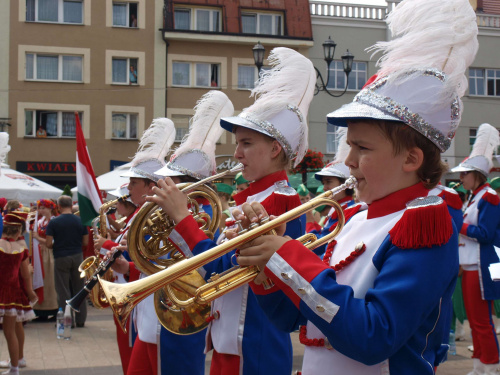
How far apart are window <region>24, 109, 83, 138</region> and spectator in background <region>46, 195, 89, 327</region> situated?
54.5 ft

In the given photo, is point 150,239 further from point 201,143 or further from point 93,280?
point 201,143

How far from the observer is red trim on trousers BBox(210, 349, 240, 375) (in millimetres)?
3311

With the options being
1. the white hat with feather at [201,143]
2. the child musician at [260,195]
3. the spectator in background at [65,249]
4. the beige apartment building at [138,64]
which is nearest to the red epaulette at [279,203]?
the child musician at [260,195]

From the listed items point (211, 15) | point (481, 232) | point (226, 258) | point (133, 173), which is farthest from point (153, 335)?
point (211, 15)

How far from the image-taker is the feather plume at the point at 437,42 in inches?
86.1

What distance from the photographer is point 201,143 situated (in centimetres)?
514

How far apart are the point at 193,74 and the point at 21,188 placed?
1513cm

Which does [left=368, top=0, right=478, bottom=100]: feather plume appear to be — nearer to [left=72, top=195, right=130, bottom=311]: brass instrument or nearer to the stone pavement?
[left=72, top=195, right=130, bottom=311]: brass instrument

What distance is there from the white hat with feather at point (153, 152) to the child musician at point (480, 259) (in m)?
3.33

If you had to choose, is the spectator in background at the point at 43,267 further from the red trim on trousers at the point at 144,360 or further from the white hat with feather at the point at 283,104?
the white hat with feather at the point at 283,104

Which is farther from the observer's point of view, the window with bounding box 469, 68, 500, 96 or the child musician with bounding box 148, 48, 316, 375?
the window with bounding box 469, 68, 500, 96

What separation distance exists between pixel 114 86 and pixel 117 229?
21.0 metres

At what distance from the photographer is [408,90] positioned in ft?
6.81

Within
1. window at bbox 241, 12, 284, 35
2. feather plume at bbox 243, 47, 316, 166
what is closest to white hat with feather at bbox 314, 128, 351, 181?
feather plume at bbox 243, 47, 316, 166
